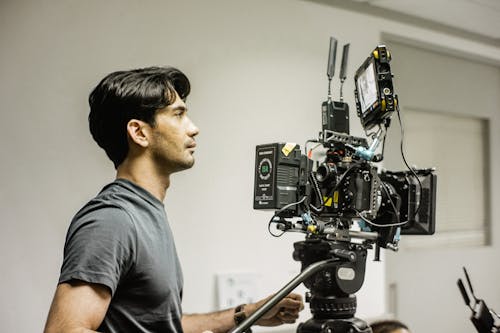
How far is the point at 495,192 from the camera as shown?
345 centimetres

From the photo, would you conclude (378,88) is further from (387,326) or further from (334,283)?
(387,326)

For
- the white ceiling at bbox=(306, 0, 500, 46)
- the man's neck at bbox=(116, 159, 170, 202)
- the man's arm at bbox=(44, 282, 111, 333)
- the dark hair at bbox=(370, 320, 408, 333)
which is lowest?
the dark hair at bbox=(370, 320, 408, 333)

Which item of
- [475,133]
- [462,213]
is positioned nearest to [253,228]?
[462,213]

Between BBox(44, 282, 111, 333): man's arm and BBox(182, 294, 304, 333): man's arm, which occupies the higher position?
BBox(44, 282, 111, 333): man's arm

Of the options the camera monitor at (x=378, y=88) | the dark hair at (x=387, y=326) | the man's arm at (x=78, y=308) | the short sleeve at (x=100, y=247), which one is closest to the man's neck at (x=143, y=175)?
the short sleeve at (x=100, y=247)

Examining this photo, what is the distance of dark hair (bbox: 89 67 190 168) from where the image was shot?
1371 millimetres

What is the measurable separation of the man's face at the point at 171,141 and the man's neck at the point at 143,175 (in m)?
0.03

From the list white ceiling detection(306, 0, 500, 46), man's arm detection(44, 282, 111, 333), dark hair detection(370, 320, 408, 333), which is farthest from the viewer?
white ceiling detection(306, 0, 500, 46)

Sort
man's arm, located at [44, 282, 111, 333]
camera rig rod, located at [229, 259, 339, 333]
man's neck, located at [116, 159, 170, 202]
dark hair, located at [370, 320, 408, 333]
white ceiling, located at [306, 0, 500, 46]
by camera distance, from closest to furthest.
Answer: man's arm, located at [44, 282, 111, 333]
camera rig rod, located at [229, 259, 339, 333]
man's neck, located at [116, 159, 170, 202]
dark hair, located at [370, 320, 408, 333]
white ceiling, located at [306, 0, 500, 46]

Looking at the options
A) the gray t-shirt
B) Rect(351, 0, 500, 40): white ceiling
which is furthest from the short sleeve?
Rect(351, 0, 500, 40): white ceiling

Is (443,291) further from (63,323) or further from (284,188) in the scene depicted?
(63,323)

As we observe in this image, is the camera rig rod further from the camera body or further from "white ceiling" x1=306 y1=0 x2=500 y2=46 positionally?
"white ceiling" x1=306 y1=0 x2=500 y2=46

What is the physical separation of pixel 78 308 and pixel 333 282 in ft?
2.15

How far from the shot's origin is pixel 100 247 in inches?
43.1
